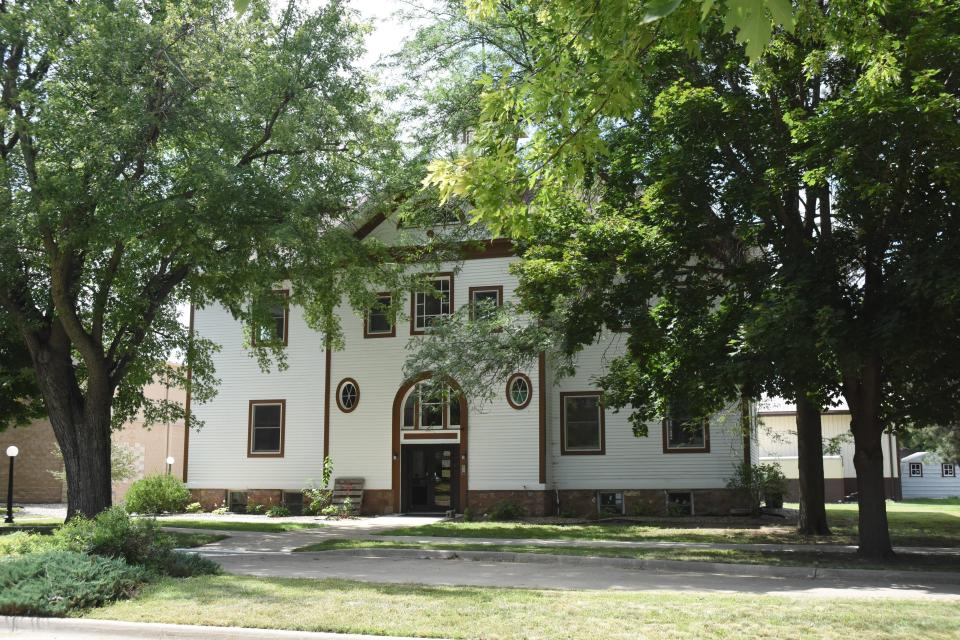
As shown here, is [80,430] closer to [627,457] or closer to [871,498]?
[627,457]

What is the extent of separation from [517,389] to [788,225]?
12432mm

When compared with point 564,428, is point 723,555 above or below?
below

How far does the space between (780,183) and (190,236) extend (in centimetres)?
1100

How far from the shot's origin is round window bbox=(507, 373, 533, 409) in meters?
25.9

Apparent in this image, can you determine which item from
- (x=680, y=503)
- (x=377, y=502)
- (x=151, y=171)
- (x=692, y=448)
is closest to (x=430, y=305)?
(x=377, y=502)

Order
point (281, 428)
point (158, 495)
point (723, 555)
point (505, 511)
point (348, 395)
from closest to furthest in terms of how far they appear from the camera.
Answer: point (723, 555) → point (505, 511) → point (158, 495) → point (348, 395) → point (281, 428)

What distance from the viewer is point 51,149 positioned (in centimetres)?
1583

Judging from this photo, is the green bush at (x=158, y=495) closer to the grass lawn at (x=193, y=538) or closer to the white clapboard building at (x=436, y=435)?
the white clapboard building at (x=436, y=435)

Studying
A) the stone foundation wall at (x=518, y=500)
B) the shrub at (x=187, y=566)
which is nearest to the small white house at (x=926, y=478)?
the stone foundation wall at (x=518, y=500)

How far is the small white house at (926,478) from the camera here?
44844 millimetres

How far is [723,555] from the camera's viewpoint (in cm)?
1501

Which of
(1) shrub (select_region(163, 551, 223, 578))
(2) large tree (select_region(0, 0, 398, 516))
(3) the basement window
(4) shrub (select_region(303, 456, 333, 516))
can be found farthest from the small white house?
(1) shrub (select_region(163, 551, 223, 578))

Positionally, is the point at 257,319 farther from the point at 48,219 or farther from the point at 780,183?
the point at 780,183

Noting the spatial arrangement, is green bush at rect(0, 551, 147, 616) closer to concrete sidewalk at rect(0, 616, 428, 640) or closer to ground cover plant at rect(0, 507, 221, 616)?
ground cover plant at rect(0, 507, 221, 616)
